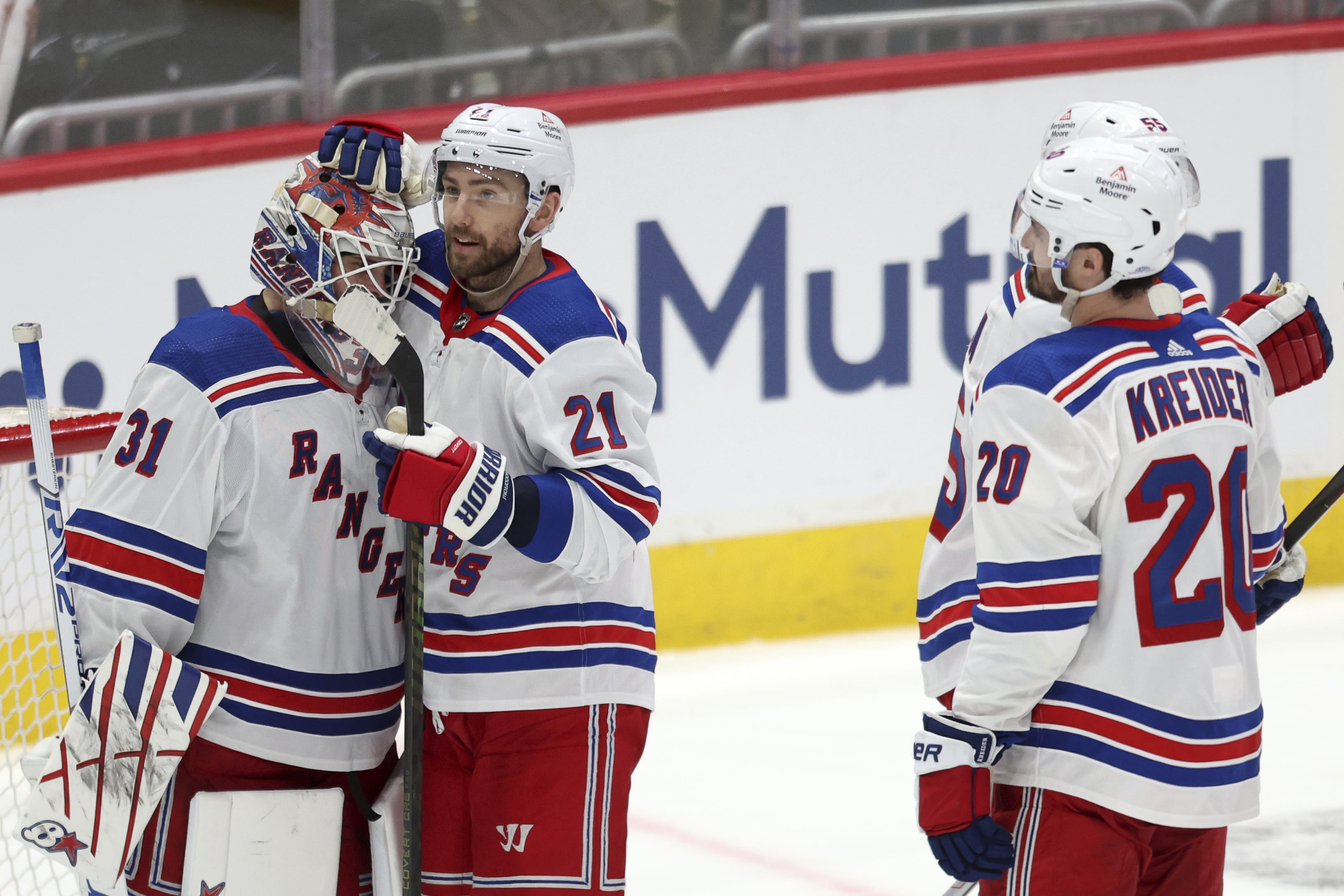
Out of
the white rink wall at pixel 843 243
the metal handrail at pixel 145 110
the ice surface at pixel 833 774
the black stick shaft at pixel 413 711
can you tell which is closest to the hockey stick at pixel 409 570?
the black stick shaft at pixel 413 711

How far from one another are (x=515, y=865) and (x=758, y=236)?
2.61 m

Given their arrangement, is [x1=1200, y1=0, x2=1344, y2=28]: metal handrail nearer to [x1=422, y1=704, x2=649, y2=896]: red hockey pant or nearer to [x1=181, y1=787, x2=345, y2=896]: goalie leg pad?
[x1=422, y1=704, x2=649, y2=896]: red hockey pant

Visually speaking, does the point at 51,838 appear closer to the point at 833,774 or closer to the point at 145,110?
the point at 833,774

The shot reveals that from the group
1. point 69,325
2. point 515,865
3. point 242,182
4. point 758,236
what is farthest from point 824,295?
point 515,865

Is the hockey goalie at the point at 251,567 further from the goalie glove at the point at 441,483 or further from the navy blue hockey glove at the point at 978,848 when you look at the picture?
the navy blue hockey glove at the point at 978,848

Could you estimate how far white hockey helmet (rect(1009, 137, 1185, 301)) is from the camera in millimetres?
1986

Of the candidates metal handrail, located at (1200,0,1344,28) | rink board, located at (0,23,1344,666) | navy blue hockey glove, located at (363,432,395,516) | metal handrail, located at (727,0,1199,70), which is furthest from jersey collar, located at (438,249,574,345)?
metal handrail, located at (1200,0,1344,28)

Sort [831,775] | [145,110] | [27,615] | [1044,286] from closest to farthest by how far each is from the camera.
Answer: [1044,286]
[27,615]
[831,775]
[145,110]

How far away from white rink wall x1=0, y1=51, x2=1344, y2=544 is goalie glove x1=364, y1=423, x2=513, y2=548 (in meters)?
2.38

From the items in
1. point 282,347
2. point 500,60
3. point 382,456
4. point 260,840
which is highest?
point 500,60

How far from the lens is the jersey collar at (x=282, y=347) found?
2178 mm

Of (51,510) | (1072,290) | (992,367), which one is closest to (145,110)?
(51,510)

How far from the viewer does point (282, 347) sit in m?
2.18

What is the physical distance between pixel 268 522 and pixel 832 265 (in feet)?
8.99
